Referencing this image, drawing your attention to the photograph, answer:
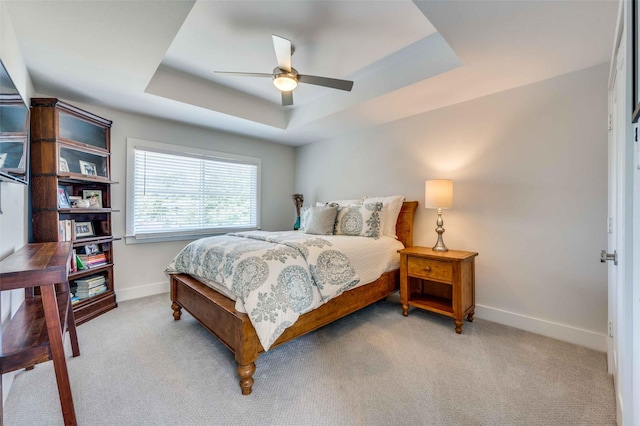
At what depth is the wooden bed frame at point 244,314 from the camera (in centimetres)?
167

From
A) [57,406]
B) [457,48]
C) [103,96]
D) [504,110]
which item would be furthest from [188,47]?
[504,110]

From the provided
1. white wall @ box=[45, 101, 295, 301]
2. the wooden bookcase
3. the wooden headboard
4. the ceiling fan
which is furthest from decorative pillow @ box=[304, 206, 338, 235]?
the wooden bookcase

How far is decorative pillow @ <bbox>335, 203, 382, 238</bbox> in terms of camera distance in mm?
2992

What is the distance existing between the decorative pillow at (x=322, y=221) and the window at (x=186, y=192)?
1633 mm

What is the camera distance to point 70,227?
2.61 m

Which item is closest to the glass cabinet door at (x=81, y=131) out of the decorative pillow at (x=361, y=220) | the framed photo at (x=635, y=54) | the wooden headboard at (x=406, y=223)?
the decorative pillow at (x=361, y=220)

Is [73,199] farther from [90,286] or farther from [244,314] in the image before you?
[244,314]

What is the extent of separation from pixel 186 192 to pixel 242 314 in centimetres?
266

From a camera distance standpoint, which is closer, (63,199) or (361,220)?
(63,199)

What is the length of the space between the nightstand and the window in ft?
8.94

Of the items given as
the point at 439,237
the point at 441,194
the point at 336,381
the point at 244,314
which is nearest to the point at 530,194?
the point at 441,194

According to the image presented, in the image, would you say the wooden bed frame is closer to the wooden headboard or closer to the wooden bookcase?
the wooden headboard

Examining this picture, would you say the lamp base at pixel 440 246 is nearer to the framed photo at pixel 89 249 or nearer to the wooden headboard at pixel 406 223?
the wooden headboard at pixel 406 223

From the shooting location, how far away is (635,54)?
3.25 feet
